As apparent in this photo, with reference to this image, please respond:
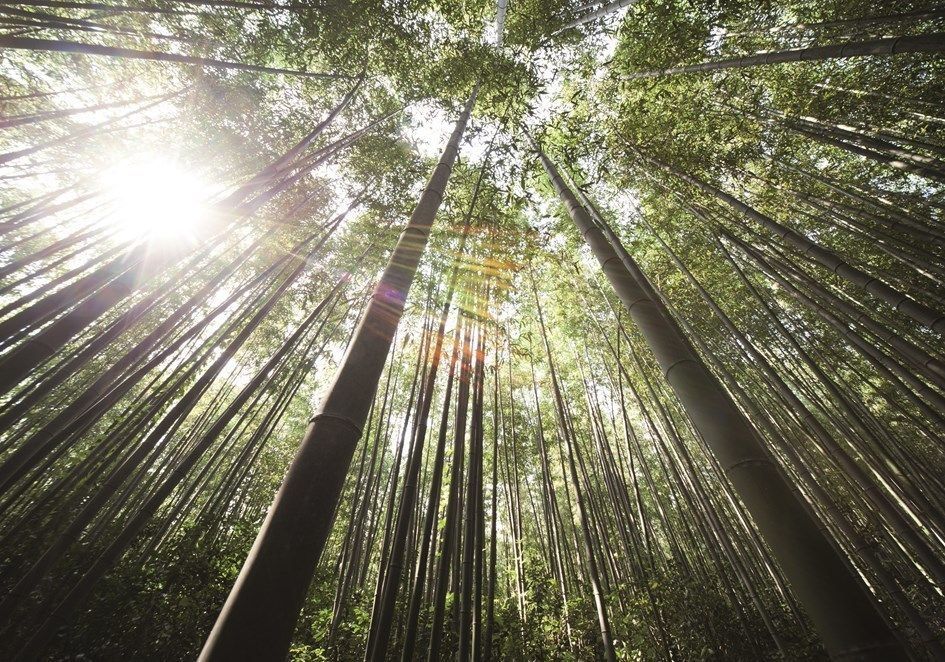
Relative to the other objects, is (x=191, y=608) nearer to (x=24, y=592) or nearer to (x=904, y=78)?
(x=24, y=592)

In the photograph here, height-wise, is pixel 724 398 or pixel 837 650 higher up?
pixel 724 398

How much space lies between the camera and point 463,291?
3.47 m

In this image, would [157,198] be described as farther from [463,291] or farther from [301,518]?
[301,518]

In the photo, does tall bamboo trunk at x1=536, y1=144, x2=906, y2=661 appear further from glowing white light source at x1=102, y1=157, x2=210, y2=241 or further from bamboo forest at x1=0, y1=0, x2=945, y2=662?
glowing white light source at x1=102, y1=157, x2=210, y2=241

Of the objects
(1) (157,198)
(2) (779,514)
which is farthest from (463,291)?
(1) (157,198)

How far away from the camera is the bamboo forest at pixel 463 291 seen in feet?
5.40

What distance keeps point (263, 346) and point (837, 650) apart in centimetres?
802

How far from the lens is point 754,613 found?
409 centimetres

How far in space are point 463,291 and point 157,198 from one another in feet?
16.5

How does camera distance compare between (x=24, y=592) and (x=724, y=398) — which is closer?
(x=724, y=398)

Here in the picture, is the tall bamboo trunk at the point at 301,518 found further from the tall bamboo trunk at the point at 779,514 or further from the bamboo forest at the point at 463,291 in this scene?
the tall bamboo trunk at the point at 779,514

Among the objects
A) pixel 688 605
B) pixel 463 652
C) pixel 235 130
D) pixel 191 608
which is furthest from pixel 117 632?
pixel 235 130

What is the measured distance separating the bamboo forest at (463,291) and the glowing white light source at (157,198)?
0.20 feet

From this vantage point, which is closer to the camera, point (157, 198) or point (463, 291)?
point (463, 291)
